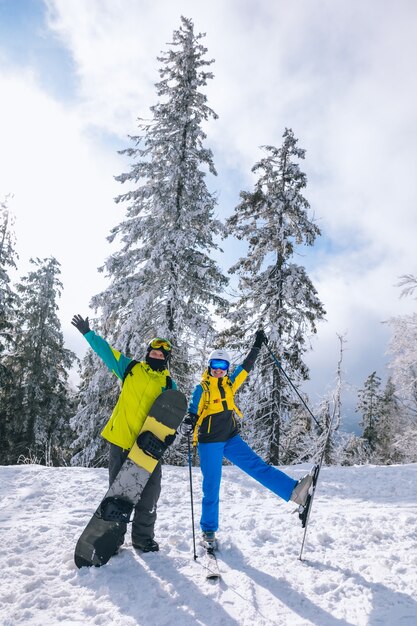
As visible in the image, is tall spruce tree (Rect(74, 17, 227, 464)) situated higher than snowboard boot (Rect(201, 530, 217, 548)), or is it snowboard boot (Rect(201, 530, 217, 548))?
tall spruce tree (Rect(74, 17, 227, 464))

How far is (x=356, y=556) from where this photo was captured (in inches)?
171

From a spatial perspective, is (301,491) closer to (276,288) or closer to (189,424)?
(189,424)

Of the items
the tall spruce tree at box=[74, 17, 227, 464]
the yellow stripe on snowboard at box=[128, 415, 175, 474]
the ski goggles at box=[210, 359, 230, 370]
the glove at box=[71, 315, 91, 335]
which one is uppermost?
the tall spruce tree at box=[74, 17, 227, 464]

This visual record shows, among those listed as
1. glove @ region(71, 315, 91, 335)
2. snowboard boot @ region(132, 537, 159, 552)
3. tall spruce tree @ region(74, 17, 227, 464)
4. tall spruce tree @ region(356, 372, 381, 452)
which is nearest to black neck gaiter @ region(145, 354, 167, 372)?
glove @ region(71, 315, 91, 335)

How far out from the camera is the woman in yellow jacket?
4461 millimetres

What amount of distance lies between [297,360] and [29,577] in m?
12.9

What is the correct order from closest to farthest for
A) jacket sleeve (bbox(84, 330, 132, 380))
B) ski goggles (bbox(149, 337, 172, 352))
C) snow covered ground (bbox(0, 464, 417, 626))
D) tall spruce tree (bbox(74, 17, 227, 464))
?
snow covered ground (bbox(0, 464, 417, 626))
jacket sleeve (bbox(84, 330, 132, 380))
ski goggles (bbox(149, 337, 172, 352))
tall spruce tree (bbox(74, 17, 227, 464))

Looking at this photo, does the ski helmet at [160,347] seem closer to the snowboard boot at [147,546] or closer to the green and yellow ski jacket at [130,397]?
the green and yellow ski jacket at [130,397]

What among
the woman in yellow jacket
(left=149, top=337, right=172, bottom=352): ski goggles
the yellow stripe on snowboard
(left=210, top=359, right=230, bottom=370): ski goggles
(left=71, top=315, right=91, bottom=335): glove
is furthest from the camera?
(left=210, top=359, right=230, bottom=370): ski goggles

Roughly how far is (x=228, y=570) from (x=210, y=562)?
204mm

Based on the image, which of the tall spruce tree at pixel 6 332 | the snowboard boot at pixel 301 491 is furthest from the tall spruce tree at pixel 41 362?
the snowboard boot at pixel 301 491

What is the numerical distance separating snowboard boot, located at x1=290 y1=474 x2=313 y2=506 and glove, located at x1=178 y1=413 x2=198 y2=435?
1389mm

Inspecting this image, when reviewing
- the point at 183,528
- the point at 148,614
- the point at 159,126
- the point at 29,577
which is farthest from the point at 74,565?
the point at 159,126

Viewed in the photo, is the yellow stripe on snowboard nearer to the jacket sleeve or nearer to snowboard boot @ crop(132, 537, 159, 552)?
the jacket sleeve
